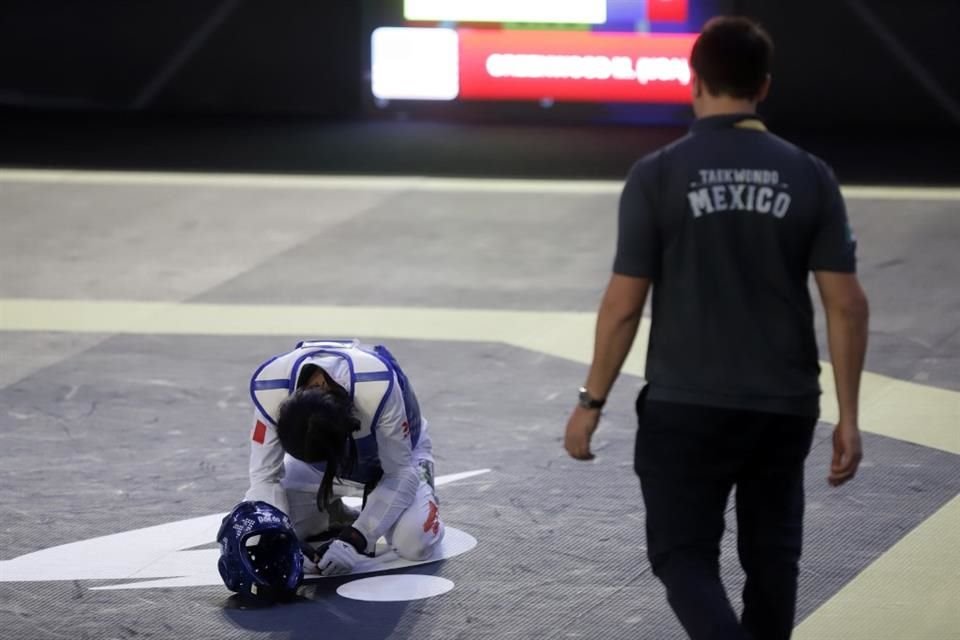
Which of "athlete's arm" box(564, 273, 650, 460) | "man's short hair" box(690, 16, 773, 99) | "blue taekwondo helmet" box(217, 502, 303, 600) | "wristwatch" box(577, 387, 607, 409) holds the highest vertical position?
"man's short hair" box(690, 16, 773, 99)

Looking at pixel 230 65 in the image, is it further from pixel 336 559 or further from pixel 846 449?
pixel 846 449

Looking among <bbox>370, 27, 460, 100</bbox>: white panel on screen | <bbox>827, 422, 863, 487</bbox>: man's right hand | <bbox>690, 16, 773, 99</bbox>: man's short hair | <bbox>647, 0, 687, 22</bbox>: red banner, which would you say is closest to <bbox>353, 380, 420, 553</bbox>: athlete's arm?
<bbox>827, 422, 863, 487</bbox>: man's right hand

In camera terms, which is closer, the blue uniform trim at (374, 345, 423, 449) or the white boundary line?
the blue uniform trim at (374, 345, 423, 449)

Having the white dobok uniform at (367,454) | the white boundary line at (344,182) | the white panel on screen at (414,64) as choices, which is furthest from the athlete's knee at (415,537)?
the white panel on screen at (414,64)

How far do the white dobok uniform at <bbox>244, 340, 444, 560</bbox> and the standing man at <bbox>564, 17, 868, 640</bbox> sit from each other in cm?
150

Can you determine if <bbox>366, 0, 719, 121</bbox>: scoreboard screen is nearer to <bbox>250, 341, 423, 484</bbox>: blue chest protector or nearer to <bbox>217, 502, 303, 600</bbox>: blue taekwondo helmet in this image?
<bbox>250, 341, 423, 484</bbox>: blue chest protector

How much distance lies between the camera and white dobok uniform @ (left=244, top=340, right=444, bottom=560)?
524 cm

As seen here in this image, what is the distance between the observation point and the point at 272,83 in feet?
55.7

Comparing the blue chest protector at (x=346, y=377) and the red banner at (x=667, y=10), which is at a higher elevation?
the red banner at (x=667, y=10)

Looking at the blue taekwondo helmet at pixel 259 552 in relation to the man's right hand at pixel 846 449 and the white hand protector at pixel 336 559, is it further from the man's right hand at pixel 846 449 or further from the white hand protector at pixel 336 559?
the man's right hand at pixel 846 449

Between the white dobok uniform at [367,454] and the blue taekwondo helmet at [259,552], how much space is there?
145mm

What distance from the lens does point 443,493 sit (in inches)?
254

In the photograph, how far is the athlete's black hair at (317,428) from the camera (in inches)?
193

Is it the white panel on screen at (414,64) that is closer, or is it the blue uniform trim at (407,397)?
the blue uniform trim at (407,397)
